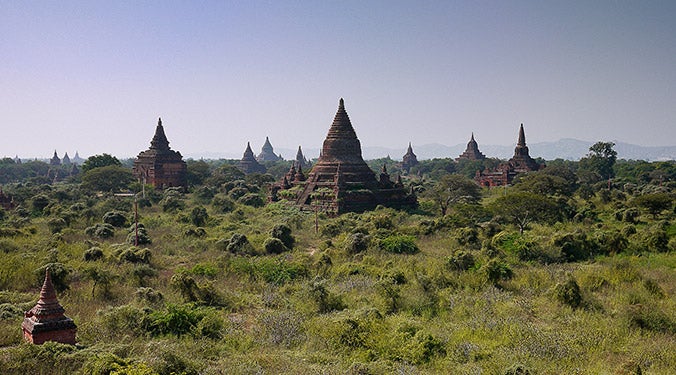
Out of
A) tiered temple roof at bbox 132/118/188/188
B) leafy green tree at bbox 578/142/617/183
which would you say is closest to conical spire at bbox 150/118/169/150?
tiered temple roof at bbox 132/118/188/188

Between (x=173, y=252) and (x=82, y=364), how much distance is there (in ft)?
46.5

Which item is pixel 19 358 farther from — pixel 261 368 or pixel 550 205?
pixel 550 205

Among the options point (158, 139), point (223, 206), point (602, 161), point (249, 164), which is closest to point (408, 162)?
point (249, 164)

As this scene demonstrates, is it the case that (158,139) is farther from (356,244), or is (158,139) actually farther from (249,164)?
(249,164)

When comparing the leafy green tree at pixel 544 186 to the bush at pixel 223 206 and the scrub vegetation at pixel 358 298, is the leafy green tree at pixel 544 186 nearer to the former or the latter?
the scrub vegetation at pixel 358 298

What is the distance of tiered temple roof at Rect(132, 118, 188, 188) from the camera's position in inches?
2208

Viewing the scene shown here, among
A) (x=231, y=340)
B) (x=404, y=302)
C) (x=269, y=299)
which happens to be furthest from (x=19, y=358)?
(x=404, y=302)

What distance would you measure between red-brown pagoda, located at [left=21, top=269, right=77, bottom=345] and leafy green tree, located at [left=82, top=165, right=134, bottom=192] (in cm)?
4559

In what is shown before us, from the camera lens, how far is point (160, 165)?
56.3m

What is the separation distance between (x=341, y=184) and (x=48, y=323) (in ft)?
94.3

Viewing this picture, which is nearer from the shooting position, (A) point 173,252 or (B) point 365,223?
(A) point 173,252

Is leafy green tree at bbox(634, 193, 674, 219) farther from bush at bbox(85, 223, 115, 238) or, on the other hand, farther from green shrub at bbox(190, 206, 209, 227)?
bush at bbox(85, 223, 115, 238)

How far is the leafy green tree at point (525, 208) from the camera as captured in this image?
93.2 feet

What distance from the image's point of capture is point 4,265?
16531 millimetres
